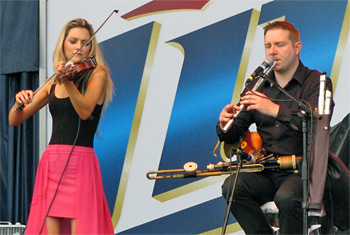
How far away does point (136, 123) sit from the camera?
4.66m

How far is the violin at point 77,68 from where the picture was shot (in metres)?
3.13

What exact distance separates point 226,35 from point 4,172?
2174 mm

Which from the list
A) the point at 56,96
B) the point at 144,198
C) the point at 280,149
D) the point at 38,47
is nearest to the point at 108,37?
the point at 38,47

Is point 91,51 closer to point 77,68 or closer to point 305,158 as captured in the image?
point 77,68

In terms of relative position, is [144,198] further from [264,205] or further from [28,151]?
[264,205]

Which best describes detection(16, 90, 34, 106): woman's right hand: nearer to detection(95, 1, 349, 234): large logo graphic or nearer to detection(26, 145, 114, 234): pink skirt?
detection(26, 145, 114, 234): pink skirt

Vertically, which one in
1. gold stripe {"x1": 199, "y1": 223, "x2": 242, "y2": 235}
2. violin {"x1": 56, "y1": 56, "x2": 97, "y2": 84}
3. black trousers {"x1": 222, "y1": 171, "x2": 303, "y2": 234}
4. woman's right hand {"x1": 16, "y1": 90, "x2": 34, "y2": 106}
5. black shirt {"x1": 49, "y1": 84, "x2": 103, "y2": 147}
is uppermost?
violin {"x1": 56, "y1": 56, "x2": 97, "y2": 84}

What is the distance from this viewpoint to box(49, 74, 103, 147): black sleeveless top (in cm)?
326

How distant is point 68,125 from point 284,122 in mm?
1134

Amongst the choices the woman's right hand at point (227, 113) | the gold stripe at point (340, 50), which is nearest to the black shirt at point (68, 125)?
the woman's right hand at point (227, 113)

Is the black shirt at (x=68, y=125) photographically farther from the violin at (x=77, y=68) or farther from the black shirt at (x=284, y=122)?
the black shirt at (x=284, y=122)

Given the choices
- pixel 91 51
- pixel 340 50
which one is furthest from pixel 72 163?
pixel 340 50

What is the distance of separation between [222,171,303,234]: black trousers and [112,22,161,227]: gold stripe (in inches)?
54.9

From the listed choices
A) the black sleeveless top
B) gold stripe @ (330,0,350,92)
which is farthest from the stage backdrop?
the black sleeveless top
